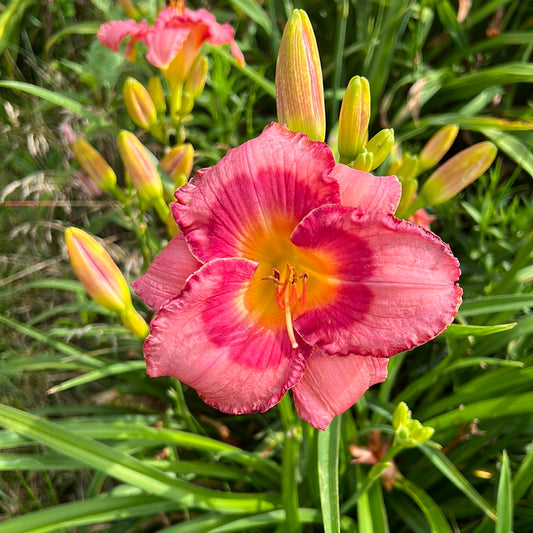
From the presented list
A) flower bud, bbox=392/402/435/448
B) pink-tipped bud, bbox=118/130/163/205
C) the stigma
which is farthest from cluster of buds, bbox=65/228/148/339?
flower bud, bbox=392/402/435/448

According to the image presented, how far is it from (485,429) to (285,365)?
0.62 meters

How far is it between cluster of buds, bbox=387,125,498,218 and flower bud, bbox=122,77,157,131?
0.51m

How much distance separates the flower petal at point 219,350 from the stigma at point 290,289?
45mm

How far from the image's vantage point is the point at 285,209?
2.26ft

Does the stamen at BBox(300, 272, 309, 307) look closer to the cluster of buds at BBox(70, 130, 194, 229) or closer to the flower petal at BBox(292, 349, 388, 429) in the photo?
the flower petal at BBox(292, 349, 388, 429)

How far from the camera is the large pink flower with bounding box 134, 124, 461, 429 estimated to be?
0.63 meters

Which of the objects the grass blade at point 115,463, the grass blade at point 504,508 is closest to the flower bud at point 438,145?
the grass blade at point 504,508

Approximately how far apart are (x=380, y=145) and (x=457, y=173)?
0.22m

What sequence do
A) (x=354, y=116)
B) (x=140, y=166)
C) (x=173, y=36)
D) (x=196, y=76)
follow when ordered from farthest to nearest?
1. (x=196, y=76)
2. (x=173, y=36)
3. (x=140, y=166)
4. (x=354, y=116)

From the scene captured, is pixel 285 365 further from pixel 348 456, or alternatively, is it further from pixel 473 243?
Answer: pixel 473 243

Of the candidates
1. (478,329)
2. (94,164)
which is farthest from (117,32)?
(478,329)

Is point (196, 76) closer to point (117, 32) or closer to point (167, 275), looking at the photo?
point (117, 32)

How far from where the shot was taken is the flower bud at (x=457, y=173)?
91cm

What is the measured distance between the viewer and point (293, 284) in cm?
73
